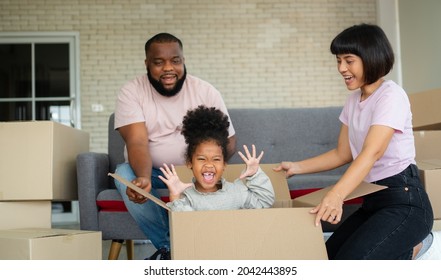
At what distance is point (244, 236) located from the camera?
4.73 feet

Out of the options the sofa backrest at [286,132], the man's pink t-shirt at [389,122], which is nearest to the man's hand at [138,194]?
the man's pink t-shirt at [389,122]

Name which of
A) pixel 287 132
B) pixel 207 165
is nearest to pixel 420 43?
pixel 287 132

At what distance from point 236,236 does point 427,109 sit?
146 centimetres

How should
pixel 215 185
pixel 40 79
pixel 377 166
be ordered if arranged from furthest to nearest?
pixel 40 79 → pixel 215 185 → pixel 377 166

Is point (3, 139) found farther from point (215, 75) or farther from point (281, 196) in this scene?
point (215, 75)

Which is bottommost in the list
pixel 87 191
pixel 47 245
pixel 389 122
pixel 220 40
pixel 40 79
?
pixel 47 245

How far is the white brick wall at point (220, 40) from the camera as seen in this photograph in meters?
6.53

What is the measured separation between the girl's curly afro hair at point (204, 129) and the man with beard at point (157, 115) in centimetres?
39

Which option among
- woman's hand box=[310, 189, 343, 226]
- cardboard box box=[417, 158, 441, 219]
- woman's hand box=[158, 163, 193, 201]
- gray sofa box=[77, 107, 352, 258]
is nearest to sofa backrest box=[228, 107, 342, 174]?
gray sofa box=[77, 107, 352, 258]

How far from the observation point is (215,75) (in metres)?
6.62

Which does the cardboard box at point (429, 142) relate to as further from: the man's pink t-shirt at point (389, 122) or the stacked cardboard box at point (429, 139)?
the man's pink t-shirt at point (389, 122)

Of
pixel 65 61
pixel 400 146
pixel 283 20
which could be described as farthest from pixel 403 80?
pixel 400 146

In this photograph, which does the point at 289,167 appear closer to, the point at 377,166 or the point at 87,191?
the point at 377,166

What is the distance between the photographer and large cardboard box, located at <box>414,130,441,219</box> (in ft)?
6.89
